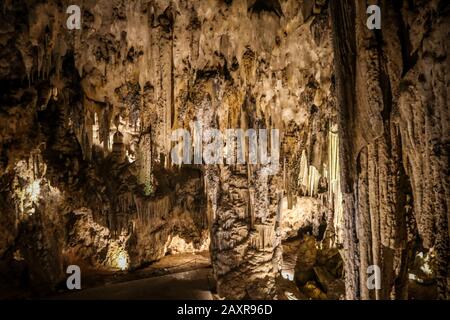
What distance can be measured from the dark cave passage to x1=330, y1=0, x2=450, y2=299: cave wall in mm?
17

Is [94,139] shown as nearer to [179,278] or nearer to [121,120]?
[121,120]

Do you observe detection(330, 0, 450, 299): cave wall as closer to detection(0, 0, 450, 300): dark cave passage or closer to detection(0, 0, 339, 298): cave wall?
detection(0, 0, 450, 300): dark cave passage

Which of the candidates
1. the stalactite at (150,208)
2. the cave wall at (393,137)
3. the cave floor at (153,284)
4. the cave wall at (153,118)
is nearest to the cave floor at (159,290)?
the cave floor at (153,284)

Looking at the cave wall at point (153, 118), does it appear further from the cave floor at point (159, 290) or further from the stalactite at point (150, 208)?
the cave floor at point (159, 290)

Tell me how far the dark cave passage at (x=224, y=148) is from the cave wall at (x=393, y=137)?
2 centimetres

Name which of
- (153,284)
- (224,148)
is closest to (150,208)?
(153,284)

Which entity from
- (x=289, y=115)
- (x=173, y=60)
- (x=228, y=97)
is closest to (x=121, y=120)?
(x=173, y=60)

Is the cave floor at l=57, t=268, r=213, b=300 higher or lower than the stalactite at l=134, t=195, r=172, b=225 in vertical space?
lower

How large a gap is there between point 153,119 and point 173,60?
1.91 meters

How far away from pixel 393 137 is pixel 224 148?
13.2ft

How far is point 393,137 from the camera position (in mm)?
3537

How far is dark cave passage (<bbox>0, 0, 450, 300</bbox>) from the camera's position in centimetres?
353

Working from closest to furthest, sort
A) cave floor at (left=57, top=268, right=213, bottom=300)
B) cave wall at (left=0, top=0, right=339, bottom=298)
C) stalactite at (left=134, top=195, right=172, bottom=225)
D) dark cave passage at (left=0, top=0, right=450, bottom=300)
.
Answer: dark cave passage at (left=0, top=0, right=450, bottom=300), cave floor at (left=57, top=268, right=213, bottom=300), cave wall at (left=0, top=0, right=339, bottom=298), stalactite at (left=134, top=195, right=172, bottom=225)

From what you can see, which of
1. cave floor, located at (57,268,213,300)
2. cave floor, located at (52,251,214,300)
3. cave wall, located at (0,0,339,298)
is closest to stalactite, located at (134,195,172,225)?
cave wall, located at (0,0,339,298)
